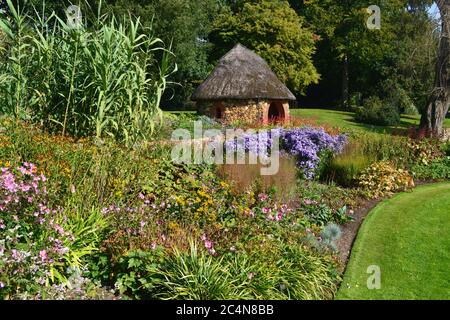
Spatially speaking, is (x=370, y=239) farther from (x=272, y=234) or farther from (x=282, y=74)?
(x=282, y=74)

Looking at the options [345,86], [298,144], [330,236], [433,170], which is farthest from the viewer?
[345,86]

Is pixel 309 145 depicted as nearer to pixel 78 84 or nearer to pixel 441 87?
pixel 78 84

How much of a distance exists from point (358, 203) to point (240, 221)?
145 inches

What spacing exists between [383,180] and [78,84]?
6.31 m

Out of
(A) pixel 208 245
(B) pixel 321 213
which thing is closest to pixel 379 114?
(B) pixel 321 213

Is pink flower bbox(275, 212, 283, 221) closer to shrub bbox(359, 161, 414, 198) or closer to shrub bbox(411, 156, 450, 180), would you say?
shrub bbox(359, 161, 414, 198)

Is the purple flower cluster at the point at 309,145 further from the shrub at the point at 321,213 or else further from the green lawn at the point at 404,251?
the shrub at the point at 321,213

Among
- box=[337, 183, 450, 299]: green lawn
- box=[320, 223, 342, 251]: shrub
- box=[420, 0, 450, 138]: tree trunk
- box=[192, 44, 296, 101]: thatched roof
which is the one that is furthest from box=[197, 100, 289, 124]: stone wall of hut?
box=[320, 223, 342, 251]: shrub

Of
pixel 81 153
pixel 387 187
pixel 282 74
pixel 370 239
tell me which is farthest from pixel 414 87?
pixel 81 153

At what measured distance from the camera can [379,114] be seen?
27109 mm

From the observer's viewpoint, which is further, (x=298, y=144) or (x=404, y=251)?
(x=298, y=144)

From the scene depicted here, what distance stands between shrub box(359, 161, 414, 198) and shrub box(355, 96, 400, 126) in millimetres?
17268

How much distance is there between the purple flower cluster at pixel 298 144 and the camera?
9.66 metres

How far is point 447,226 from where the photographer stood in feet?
25.0
